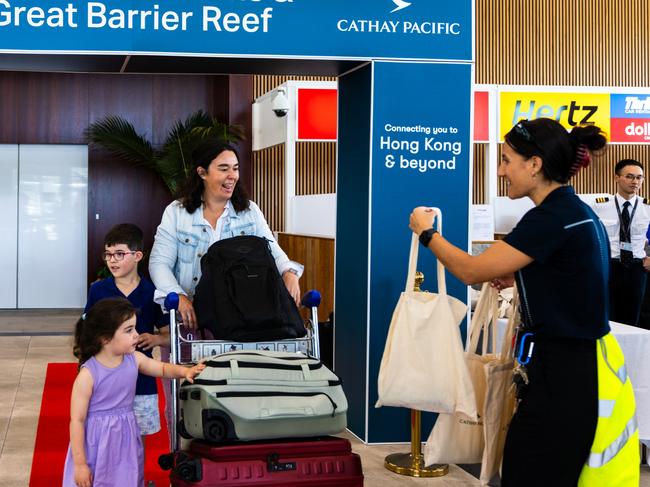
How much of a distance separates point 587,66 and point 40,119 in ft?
22.6

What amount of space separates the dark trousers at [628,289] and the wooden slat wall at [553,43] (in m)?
5.97

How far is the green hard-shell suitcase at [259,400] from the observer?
300cm

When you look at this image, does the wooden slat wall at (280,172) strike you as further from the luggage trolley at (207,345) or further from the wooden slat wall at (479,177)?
the luggage trolley at (207,345)

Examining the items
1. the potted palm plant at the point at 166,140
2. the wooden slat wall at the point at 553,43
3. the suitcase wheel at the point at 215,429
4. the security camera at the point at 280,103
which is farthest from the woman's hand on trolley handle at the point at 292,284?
the wooden slat wall at the point at 553,43

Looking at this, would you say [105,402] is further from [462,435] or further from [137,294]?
[462,435]

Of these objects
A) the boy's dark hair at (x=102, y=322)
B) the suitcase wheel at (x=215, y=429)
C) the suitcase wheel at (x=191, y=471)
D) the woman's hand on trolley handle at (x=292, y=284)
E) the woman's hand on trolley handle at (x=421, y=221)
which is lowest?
the suitcase wheel at (x=191, y=471)


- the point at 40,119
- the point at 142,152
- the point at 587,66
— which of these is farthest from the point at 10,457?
the point at 587,66

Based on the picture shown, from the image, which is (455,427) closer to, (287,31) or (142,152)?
(287,31)

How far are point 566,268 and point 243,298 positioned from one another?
1.36 m

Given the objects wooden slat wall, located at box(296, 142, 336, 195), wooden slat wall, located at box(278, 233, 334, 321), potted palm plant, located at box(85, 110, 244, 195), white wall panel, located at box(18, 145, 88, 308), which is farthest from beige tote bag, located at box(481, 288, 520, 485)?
white wall panel, located at box(18, 145, 88, 308)

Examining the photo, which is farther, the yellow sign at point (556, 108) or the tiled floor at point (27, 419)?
the yellow sign at point (556, 108)

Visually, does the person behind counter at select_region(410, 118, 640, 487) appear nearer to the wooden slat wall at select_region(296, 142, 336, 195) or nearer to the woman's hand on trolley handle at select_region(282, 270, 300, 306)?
the woman's hand on trolley handle at select_region(282, 270, 300, 306)

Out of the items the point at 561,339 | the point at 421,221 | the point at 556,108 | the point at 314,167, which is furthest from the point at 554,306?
the point at 314,167

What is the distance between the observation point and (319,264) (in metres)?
7.74
